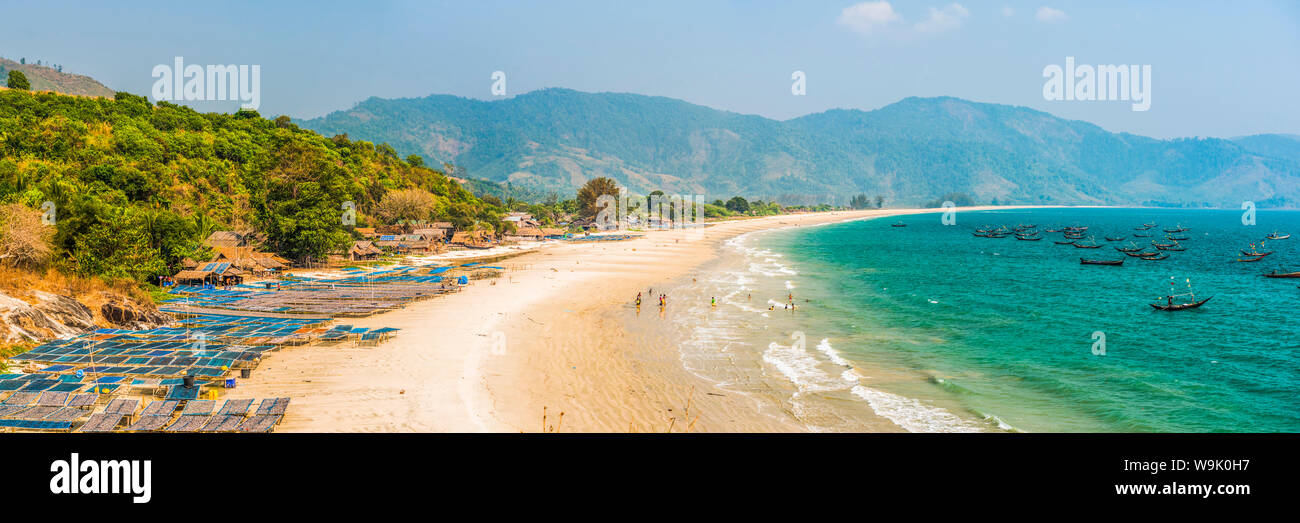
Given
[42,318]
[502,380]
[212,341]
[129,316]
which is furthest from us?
[129,316]

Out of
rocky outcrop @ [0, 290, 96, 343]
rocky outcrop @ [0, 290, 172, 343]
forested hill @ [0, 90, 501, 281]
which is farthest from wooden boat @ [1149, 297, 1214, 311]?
forested hill @ [0, 90, 501, 281]

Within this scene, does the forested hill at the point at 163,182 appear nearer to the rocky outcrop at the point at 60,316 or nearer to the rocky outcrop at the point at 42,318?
the rocky outcrop at the point at 60,316

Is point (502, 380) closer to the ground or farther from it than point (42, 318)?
closer to the ground

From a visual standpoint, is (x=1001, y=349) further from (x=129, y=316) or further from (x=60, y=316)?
(x=60, y=316)

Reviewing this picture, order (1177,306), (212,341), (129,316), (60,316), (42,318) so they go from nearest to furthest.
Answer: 1. (42,318)
2. (212,341)
3. (60,316)
4. (129,316)
5. (1177,306)

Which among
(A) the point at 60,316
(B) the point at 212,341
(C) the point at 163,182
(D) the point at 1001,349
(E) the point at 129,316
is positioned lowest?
(D) the point at 1001,349

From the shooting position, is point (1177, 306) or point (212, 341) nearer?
point (212, 341)

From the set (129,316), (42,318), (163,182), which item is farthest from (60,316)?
(163,182)
